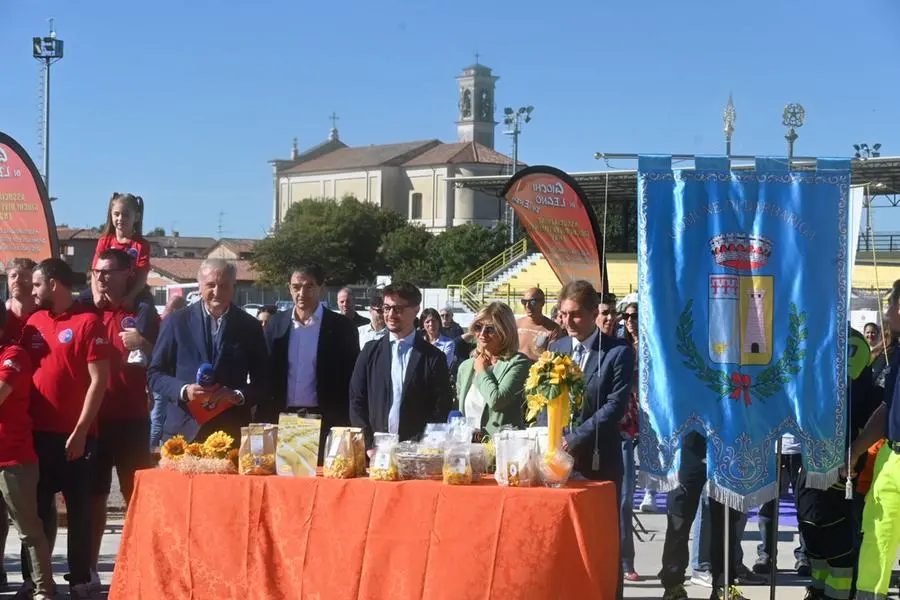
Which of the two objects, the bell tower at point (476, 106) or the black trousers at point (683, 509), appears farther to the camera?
the bell tower at point (476, 106)

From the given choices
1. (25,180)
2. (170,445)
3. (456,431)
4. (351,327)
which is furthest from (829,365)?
(25,180)

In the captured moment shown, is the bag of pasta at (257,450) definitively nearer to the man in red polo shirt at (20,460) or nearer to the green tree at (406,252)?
the man in red polo shirt at (20,460)

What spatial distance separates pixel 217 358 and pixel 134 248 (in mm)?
1485

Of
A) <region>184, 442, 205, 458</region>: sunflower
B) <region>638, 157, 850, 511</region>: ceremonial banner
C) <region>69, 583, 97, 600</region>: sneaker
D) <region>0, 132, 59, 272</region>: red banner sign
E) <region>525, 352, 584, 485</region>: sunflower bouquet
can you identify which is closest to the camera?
<region>525, 352, 584, 485</region>: sunflower bouquet

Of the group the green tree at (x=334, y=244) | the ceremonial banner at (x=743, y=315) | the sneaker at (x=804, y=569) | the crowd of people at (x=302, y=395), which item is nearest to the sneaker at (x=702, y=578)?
the crowd of people at (x=302, y=395)

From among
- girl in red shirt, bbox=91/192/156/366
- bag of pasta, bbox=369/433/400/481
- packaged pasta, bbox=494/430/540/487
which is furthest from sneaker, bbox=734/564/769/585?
girl in red shirt, bbox=91/192/156/366

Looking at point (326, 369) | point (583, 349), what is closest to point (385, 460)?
point (583, 349)

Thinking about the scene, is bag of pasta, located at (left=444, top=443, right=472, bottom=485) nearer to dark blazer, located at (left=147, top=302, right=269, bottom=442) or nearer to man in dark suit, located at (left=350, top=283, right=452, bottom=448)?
man in dark suit, located at (left=350, top=283, right=452, bottom=448)

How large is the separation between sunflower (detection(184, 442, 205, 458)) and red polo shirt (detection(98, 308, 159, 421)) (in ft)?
4.15

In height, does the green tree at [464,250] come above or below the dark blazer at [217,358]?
above

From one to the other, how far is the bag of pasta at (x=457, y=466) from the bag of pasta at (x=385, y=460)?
0.90 feet

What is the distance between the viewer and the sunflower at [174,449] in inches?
223

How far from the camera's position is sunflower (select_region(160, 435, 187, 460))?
5.66m

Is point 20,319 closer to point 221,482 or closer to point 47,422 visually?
point 47,422
